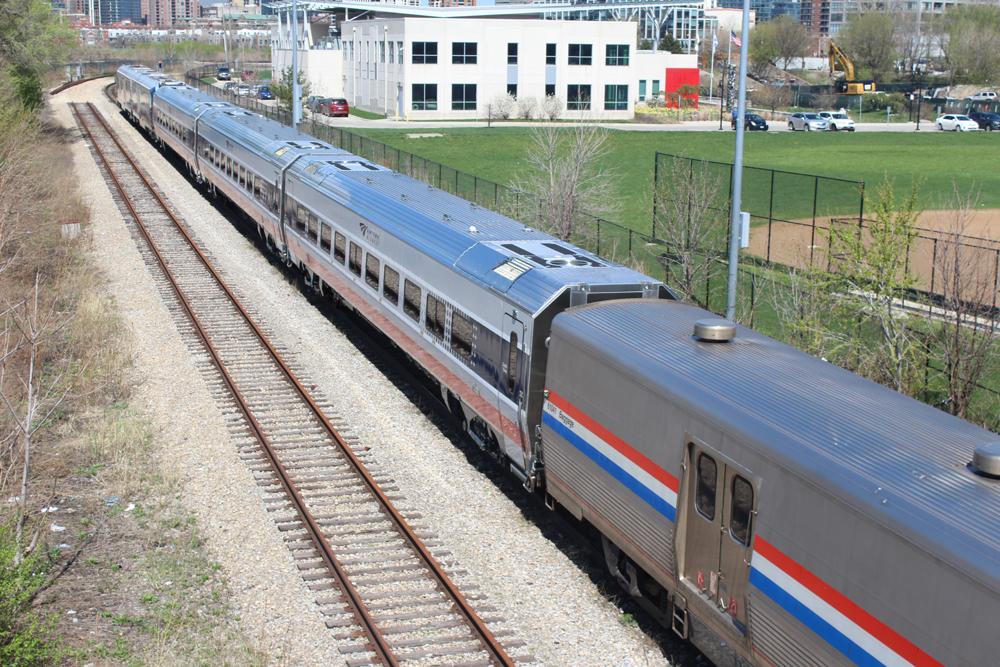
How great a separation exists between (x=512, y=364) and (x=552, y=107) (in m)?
66.6

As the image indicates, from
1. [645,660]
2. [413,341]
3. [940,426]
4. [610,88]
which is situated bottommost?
[645,660]

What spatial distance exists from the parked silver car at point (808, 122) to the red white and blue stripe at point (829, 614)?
72164 mm

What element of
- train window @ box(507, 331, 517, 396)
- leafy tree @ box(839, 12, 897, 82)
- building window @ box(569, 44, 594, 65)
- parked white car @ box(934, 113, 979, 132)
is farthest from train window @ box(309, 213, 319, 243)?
leafy tree @ box(839, 12, 897, 82)

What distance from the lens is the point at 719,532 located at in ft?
26.6

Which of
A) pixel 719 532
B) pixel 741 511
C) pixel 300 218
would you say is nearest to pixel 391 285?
pixel 300 218

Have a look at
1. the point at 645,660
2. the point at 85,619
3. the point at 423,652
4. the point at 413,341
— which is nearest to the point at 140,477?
the point at 85,619

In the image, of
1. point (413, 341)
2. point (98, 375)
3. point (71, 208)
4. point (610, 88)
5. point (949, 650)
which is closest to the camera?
point (949, 650)

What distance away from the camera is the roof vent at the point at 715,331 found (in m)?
9.49

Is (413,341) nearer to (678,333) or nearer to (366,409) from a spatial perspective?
(366,409)

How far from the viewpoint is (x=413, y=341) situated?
50.8 feet

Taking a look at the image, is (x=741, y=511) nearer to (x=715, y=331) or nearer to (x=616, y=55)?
(x=715, y=331)

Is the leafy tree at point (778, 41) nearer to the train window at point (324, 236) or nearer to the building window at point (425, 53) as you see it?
the building window at point (425, 53)

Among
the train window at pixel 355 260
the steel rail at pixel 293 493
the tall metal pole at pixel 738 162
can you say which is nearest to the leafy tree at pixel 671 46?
the steel rail at pixel 293 493

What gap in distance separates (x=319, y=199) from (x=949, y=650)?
1671 cm
